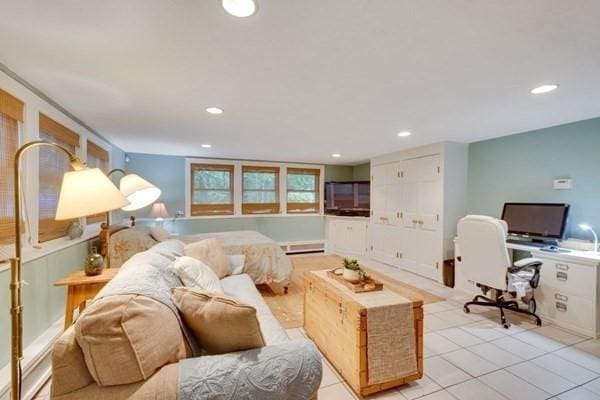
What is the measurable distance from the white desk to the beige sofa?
2979 mm

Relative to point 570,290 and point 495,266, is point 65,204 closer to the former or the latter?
point 495,266

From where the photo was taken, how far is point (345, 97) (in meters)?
2.30

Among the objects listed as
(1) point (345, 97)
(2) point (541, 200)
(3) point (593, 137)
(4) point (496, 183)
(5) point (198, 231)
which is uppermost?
(1) point (345, 97)

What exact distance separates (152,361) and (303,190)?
562 cm

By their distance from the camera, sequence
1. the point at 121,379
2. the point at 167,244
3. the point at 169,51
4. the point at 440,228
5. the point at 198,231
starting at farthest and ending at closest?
the point at 198,231, the point at 440,228, the point at 167,244, the point at 169,51, the point at 121,379

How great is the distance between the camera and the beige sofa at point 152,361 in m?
0.96

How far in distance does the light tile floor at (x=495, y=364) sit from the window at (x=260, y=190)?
3743 millimetres

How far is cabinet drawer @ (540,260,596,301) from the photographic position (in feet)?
8.41

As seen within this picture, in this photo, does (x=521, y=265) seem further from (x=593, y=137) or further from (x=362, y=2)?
(x=362, y=2)

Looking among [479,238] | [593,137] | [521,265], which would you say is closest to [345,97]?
[479,238]

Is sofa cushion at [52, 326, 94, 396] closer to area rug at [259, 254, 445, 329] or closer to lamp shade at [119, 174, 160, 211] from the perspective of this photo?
lamp shade at [119, 174, 160, 211]

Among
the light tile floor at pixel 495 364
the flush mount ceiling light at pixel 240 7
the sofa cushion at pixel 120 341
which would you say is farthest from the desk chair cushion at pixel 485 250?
the sofa cushion at pixel 120 341

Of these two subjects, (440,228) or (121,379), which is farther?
(440,228)

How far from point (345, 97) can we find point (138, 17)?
5.06ft
